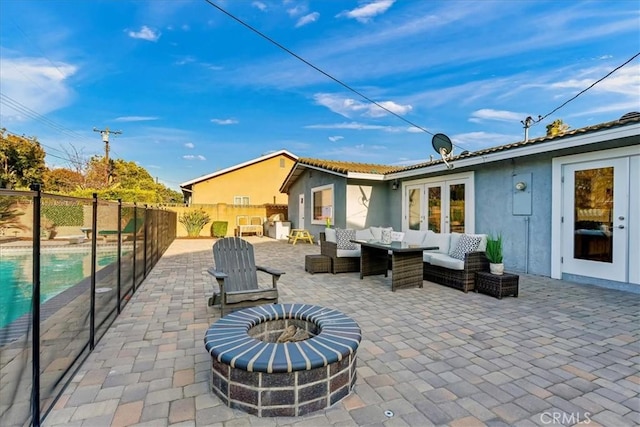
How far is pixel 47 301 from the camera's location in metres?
2.33

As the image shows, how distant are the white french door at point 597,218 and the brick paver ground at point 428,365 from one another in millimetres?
632

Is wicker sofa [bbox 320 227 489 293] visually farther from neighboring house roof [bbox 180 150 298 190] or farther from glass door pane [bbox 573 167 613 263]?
neighboring house roof [bbox 180 150 298 190]

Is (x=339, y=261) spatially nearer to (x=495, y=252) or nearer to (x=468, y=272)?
(x=468, y=272)

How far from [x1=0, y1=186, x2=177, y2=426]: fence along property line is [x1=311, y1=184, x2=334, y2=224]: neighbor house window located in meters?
7.78

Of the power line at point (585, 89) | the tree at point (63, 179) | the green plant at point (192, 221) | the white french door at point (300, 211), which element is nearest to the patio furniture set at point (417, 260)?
the power line at point (585, 89)

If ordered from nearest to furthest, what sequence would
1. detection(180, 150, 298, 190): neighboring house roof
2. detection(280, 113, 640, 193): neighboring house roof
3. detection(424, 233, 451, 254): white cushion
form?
detection(280, 113, 640, 193): neighboring house roof < detection(424, 233, 451, 254): white cushion < detection(180, 150, 298, 190): neighboring house roof

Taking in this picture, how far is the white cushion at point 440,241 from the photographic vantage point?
18.9ft

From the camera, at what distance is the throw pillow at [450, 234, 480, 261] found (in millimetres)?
5066

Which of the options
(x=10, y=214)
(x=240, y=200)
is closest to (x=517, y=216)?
(x=10, y=214)

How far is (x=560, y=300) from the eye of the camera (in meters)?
4.39

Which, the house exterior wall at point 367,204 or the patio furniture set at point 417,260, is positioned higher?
the house exterior wall at point 367,204

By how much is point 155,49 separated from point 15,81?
389 inches

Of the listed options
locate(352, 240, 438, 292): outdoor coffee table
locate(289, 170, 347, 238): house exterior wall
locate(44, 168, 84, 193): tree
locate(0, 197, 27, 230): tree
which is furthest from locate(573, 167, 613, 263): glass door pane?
locate(44, 168, 84, 193): tree

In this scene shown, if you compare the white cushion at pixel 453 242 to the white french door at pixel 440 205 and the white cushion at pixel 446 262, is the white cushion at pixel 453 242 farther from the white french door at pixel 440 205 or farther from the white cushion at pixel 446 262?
the white french door at pixel 440 205
